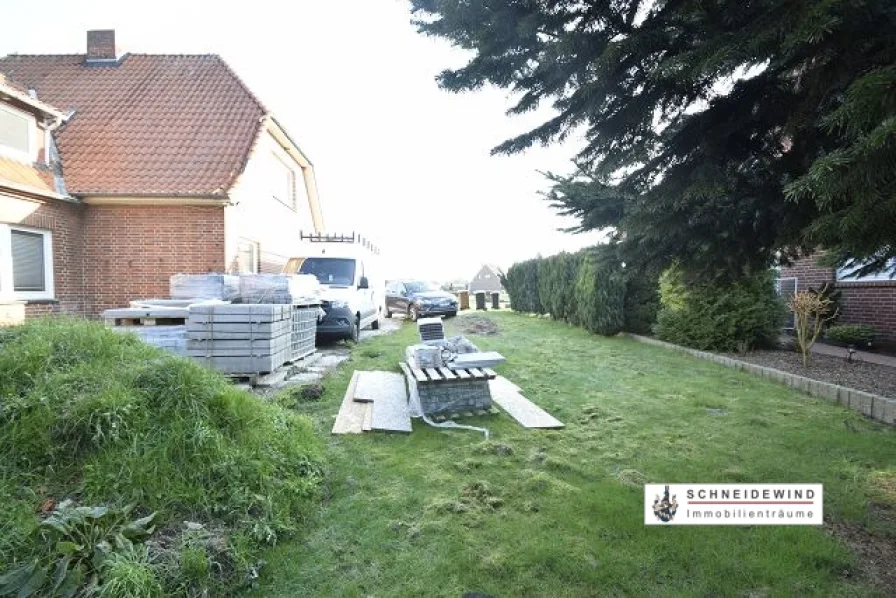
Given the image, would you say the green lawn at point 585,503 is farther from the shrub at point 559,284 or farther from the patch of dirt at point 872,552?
the shrub at point 559,284

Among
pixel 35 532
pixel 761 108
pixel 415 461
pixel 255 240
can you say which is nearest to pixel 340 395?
pixel 415 461

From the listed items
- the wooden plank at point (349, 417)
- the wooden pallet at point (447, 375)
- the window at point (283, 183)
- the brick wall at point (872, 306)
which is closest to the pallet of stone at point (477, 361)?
Answer: the wooden pallet at point (447, 375)

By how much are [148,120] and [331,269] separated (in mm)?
6377

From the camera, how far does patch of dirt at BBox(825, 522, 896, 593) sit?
2457 millimetres

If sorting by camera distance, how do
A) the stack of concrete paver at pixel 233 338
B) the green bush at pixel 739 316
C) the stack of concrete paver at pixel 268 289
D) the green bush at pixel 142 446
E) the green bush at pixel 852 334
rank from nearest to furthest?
the green bush at pixel 142 446
the stack of concrete paver at pixel 233 338
the stack of concrete paver at pixel 268 289
the green bush at pixel 739 316
the green bush at pixel 852 334

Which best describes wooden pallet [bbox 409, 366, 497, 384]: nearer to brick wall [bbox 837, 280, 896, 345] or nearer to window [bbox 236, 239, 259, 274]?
window [bbox 236, 239, 259, 274]

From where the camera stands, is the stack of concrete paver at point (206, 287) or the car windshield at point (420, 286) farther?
the car windshield at point (420, 286)

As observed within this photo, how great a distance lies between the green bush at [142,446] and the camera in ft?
9.36

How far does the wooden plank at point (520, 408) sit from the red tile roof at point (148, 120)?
820 cm

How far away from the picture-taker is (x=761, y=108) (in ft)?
8.21

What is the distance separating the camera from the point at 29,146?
10492 mm

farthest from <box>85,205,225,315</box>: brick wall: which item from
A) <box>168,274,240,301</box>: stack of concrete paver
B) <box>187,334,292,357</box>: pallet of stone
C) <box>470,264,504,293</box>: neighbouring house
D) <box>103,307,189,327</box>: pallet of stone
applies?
<box>470,264,504,293</box>: neighbouring house

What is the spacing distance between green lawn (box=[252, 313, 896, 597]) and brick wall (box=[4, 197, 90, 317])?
26.7ft

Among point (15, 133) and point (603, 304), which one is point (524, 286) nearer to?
point (603, 304)
